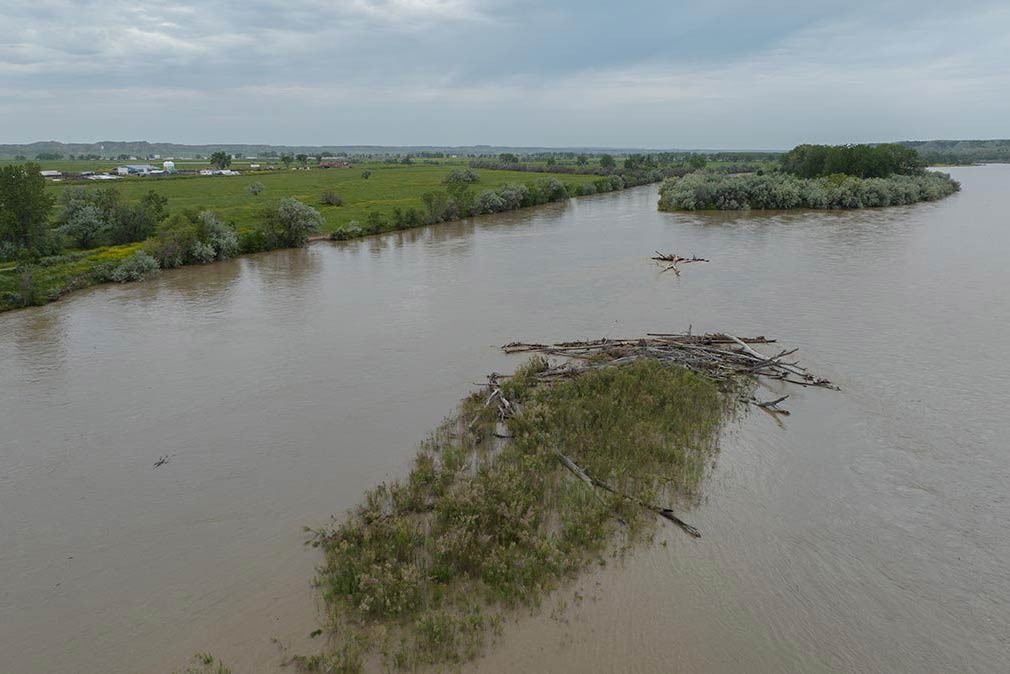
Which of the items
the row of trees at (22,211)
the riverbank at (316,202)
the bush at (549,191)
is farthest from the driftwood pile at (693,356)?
the bush at (549,191)

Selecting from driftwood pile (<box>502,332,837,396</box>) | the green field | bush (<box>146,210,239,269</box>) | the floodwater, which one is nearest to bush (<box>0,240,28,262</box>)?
bush (<box>146,210,239,269</box>)

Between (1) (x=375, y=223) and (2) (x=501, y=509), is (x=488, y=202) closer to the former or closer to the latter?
(1) (x=375, y=223)

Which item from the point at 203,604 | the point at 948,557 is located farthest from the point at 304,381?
the point at 948,557

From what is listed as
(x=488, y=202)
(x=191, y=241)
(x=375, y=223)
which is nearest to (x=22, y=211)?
(x=191, y=241)

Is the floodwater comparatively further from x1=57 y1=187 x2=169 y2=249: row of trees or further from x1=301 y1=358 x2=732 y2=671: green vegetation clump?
x1=57 y1=187 x2=169 y2=249: row of trees

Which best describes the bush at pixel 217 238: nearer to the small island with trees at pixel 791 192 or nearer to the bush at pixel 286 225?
the bush at pixel 286 225
